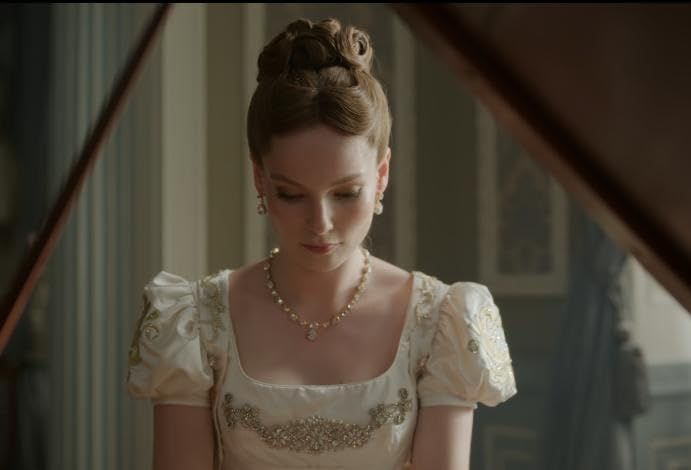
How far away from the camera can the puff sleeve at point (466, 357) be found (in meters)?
1.23

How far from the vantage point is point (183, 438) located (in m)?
1.23

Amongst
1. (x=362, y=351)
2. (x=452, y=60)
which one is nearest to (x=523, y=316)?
(x=362, y=351)

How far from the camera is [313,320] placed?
4.29 ft

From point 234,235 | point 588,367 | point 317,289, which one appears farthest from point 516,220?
point 317,289

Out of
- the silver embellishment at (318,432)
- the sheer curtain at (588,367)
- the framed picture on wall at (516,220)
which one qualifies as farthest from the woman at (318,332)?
the framed picture on wall at (516,220)

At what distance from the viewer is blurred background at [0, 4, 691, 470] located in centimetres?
238

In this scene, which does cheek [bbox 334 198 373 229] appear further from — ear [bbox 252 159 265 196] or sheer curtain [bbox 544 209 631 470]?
sheer curtain [bbox 544 209 631 470]

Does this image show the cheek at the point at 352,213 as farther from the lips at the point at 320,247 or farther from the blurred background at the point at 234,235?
the blurred background at the point at 234,235

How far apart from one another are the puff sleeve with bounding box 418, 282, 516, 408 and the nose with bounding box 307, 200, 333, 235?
266mm

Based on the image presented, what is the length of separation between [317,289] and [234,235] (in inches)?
70.2

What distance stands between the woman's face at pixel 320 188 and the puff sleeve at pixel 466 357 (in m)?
0.21

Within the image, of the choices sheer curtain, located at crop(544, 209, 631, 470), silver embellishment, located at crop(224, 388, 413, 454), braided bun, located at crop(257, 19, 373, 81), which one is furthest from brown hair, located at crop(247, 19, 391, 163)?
sheer curtain, located at crop(544, 209, 631, 470)

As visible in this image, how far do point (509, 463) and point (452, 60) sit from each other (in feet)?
8.32

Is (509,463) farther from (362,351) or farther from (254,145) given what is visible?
(254,145)
